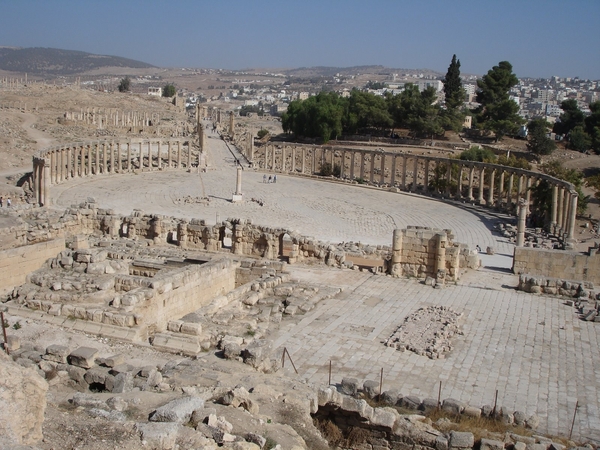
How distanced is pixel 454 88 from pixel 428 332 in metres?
69.6

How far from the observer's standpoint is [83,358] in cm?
1160

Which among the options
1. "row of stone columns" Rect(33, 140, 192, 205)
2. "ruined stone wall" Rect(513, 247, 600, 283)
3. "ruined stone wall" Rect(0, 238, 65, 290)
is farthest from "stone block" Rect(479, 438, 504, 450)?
Answer: "row of stone columns" Rect(33, 140, 192, 205)

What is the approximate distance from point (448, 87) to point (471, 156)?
27.0 meters

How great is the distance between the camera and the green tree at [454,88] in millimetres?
80938

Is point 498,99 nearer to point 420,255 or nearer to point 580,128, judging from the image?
point 580,128

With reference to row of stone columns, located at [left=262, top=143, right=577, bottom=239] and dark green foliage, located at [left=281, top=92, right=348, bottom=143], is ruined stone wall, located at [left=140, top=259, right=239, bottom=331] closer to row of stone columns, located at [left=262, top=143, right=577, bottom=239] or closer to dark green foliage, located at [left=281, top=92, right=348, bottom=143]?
row of stone columns, located at [left=262, top=143, right=577, bottom=239]

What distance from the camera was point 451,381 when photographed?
14.4 meters

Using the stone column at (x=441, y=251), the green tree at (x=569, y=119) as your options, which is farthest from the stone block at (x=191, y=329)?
the green tree at (x=569, y=119)

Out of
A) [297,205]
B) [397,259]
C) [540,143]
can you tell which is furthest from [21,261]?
[540,143]

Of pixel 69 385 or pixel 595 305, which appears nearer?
pixel 69 385

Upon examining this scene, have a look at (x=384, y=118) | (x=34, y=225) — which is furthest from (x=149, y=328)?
(x=384, y=118)

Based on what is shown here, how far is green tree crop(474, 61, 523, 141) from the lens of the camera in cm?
7750

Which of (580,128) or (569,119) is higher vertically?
(569,119)

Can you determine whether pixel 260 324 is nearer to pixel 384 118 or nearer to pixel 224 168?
pixel 224 168
